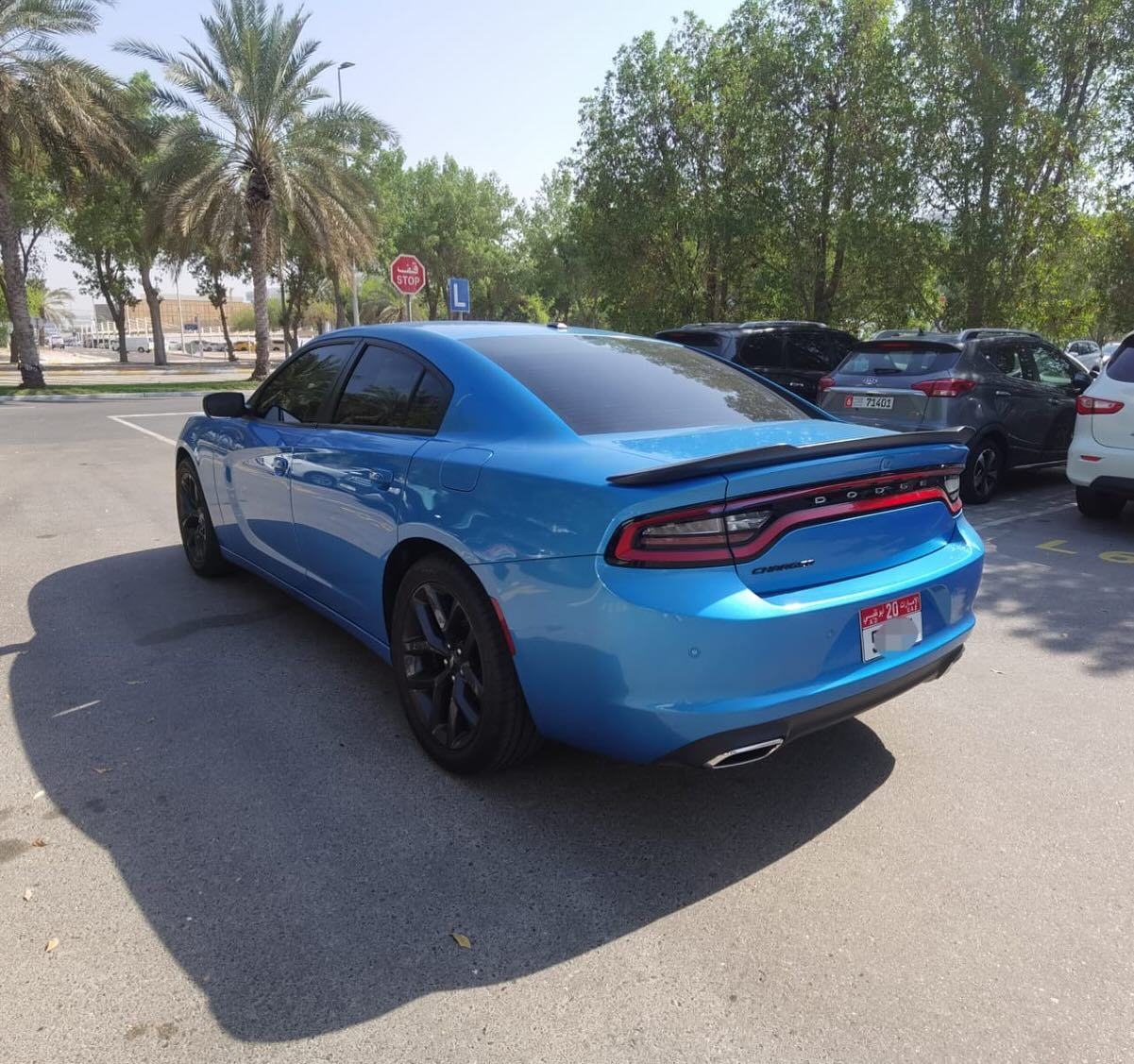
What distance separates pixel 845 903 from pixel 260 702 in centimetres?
252

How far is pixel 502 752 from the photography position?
2902 millimetres

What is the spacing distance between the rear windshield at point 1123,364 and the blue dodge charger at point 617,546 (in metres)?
4.23

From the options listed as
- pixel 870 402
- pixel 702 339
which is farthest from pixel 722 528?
pixel 702 339

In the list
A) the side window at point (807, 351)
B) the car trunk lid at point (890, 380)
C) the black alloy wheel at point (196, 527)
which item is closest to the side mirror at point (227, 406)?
the black alloy wheel at point (196, 527)

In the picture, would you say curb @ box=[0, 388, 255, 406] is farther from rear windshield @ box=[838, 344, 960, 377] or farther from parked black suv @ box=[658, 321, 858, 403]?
rear windshield @ box=[838, 344, 960, 377]

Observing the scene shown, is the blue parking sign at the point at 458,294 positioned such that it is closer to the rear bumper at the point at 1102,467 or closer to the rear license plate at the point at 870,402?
the rear license plate at the point at 870,402

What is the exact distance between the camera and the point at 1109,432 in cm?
667

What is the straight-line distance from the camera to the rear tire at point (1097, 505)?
7.49 metres

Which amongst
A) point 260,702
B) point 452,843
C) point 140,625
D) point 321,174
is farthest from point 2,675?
point 321,174

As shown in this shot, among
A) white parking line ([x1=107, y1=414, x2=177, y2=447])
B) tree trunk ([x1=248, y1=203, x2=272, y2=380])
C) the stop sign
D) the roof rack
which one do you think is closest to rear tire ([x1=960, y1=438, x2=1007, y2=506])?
the roof rack

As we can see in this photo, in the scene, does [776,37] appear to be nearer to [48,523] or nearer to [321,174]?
[321,174]

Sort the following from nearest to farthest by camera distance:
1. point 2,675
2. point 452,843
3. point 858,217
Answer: point 452,843, point 2,675, point 858,217

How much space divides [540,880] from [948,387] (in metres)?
6.59

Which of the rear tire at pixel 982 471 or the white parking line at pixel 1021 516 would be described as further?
the rear tire at pixel 982 471
